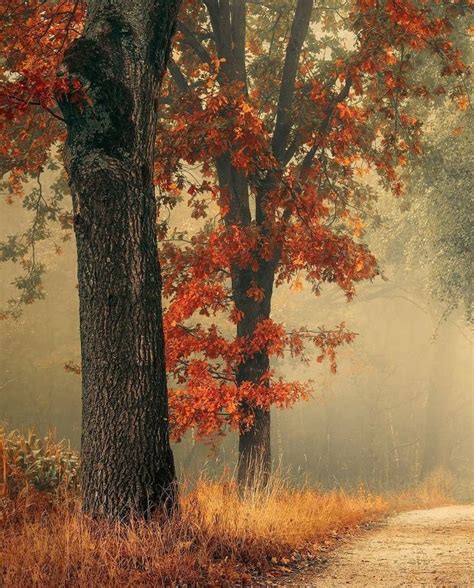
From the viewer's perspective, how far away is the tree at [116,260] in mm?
6371

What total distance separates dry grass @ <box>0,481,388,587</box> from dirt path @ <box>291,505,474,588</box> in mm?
434

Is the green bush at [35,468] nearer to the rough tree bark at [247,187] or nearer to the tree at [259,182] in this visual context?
the tree at [259,182]

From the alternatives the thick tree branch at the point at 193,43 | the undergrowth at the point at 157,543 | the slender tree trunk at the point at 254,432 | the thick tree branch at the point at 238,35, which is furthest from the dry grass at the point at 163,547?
the thick tree branch at the point at 193,43

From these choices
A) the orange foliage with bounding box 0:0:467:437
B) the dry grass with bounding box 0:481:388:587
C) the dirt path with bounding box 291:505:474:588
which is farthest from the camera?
the orange foliage with bounding box 0:0:467:437

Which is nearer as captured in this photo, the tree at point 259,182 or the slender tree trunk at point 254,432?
the tree at point 259,182

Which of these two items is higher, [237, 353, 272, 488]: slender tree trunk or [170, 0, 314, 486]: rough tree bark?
[170, 0, 314, 486]: rough tree bark

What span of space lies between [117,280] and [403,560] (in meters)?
3.81

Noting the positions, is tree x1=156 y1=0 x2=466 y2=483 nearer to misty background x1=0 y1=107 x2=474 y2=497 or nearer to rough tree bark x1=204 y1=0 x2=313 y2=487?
rough tree bark x1=204 y1=0 x2=313 y2=487

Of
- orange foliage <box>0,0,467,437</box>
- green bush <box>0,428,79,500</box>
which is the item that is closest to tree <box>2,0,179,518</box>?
green bush <box>0,428,79,500</box>

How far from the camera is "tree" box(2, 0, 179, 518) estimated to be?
637 centimetres

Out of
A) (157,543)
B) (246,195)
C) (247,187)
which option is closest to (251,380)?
(246,195)

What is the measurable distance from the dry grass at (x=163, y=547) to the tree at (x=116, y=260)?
435mm

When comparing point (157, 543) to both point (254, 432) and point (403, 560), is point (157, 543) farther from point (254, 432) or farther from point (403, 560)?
point (254, 432)

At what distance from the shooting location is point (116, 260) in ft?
21.4
